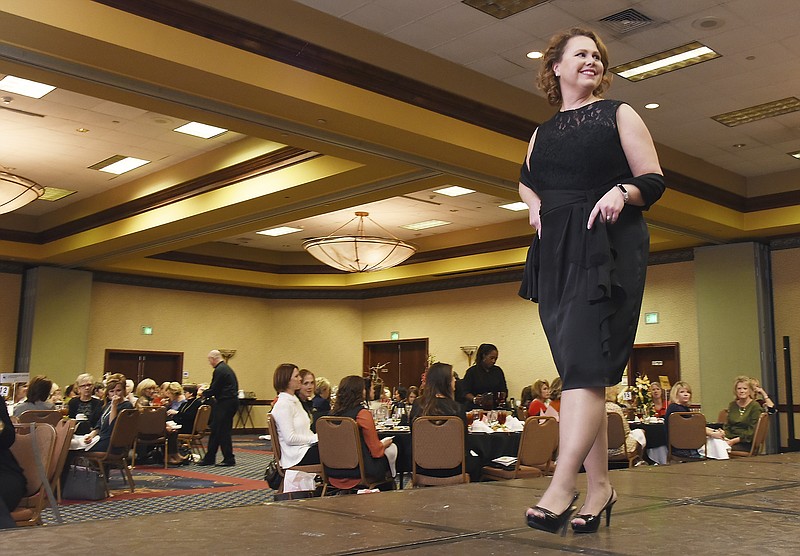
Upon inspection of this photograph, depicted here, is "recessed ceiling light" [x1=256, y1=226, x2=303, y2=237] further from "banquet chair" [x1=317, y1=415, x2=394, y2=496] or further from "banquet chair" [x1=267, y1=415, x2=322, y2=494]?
"banquet chair" [x1=317, y1=415, x2=394, y2=496]

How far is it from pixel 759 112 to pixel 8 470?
8.77m

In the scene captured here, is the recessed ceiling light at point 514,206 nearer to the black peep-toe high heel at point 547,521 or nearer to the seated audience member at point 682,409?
the seated audience member at point 682,409

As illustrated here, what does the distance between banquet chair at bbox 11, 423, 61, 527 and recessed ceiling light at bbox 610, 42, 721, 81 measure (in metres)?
6.34

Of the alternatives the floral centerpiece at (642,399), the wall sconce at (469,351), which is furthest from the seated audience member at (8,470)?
the wall sconce at (469,351)

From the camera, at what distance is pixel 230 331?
59.2 feet

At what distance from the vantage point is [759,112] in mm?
9258

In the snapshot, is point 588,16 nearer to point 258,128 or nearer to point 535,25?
point 535,25

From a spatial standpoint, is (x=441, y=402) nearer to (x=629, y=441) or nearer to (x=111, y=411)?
→ (x=629, y=441)

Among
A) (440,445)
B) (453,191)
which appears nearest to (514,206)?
(453,191)

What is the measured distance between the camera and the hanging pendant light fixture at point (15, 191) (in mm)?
9930

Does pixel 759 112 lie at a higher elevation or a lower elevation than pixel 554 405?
higher

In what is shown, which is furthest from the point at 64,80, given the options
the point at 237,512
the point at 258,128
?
the point at 237,512

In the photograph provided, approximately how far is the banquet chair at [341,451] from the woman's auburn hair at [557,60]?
3.94 meters

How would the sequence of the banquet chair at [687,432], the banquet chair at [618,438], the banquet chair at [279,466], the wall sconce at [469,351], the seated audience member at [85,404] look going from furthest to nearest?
1. the wall sconce at [469,351]
2. the seated audience member at [85,404]
3. the banquet chair at [687,432]
4. the banquet chair at [618,438]
5. the banquet chair at [279,466]
